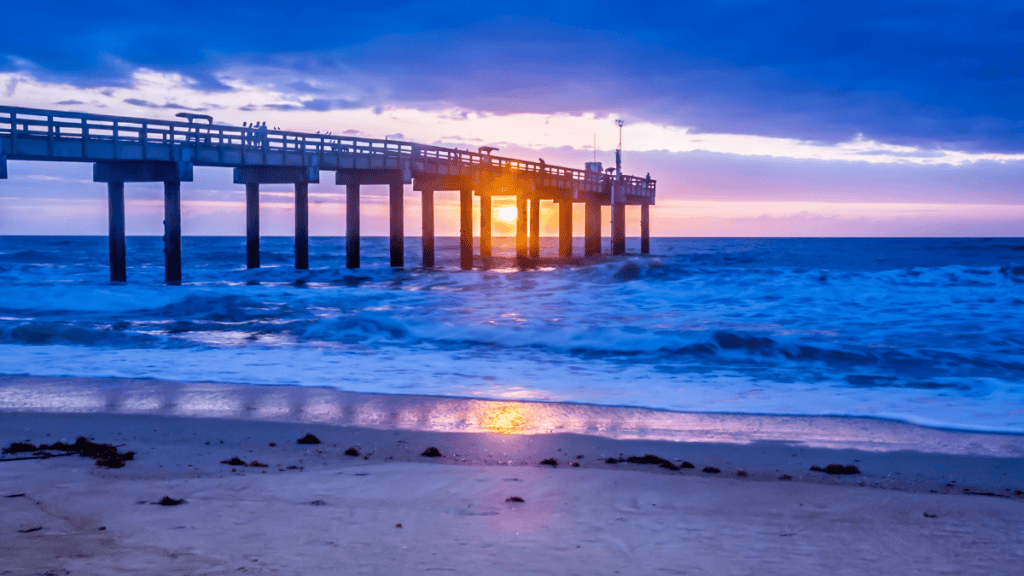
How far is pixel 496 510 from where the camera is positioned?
3848mm

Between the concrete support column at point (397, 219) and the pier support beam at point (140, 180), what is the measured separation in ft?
28.3

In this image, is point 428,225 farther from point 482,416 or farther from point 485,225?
point 482,416

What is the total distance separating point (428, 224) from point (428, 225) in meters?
A: 0.09

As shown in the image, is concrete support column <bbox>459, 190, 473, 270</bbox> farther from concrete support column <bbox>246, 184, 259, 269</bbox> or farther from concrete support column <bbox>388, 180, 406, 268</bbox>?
concrete support column <bbox>246, 184, 259, 269</bbox>

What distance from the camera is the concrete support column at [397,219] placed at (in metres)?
28.7

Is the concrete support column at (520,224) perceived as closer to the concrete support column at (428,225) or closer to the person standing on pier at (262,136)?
the concrete support column at (428,225)

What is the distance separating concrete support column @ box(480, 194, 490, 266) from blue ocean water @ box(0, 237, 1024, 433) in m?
10.1

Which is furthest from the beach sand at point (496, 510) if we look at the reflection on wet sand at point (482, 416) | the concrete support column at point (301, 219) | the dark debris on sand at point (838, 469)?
the concrete support column at point (301, 219)

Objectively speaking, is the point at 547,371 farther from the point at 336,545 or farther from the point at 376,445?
the point at 336,545

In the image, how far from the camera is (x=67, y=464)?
470cm

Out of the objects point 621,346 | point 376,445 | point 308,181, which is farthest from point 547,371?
point 308,181

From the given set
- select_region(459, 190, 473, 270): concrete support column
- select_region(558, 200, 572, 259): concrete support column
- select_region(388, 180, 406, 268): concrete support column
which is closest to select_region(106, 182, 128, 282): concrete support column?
select_region(388, 180, 406, 268): concrete support column

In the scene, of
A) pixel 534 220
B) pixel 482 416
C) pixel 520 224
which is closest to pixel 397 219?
pixel 520 224

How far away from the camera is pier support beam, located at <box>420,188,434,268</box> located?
99.4 feet
